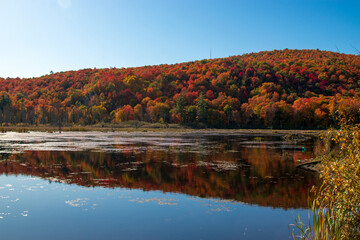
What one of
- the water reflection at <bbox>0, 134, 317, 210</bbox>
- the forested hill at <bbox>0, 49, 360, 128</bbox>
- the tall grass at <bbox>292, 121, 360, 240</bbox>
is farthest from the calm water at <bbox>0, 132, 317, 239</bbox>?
the forested hill at <bbox>0, 49, 360, 128</bbox>

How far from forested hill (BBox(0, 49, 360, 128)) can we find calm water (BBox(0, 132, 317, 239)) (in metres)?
94.5

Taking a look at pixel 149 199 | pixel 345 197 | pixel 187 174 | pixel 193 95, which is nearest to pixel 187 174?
pixel 187 174

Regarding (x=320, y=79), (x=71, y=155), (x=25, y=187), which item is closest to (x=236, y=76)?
(x=320, y=79)

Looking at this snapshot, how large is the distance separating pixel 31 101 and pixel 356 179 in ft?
523

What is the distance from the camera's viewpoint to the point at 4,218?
11.7m

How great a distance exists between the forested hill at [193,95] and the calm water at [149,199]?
94493 mm

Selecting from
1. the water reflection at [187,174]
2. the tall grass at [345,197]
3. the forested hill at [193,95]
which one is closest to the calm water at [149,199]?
the water reflection at [187,174]

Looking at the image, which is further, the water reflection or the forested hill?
the forested hill

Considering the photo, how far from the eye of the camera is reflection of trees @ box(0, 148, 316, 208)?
16141 mm

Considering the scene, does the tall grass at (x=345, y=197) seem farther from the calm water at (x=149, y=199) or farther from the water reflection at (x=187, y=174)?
the water reflection at (x=187, y=174)

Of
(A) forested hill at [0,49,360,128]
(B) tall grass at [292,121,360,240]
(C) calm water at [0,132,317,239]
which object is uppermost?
(A) forested hill at [0,49,360,128]

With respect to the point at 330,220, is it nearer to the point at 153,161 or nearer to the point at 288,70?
the point at 153,161

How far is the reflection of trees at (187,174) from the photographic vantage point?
1614 centimetres

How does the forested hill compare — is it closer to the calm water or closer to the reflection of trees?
the reflection of trees
